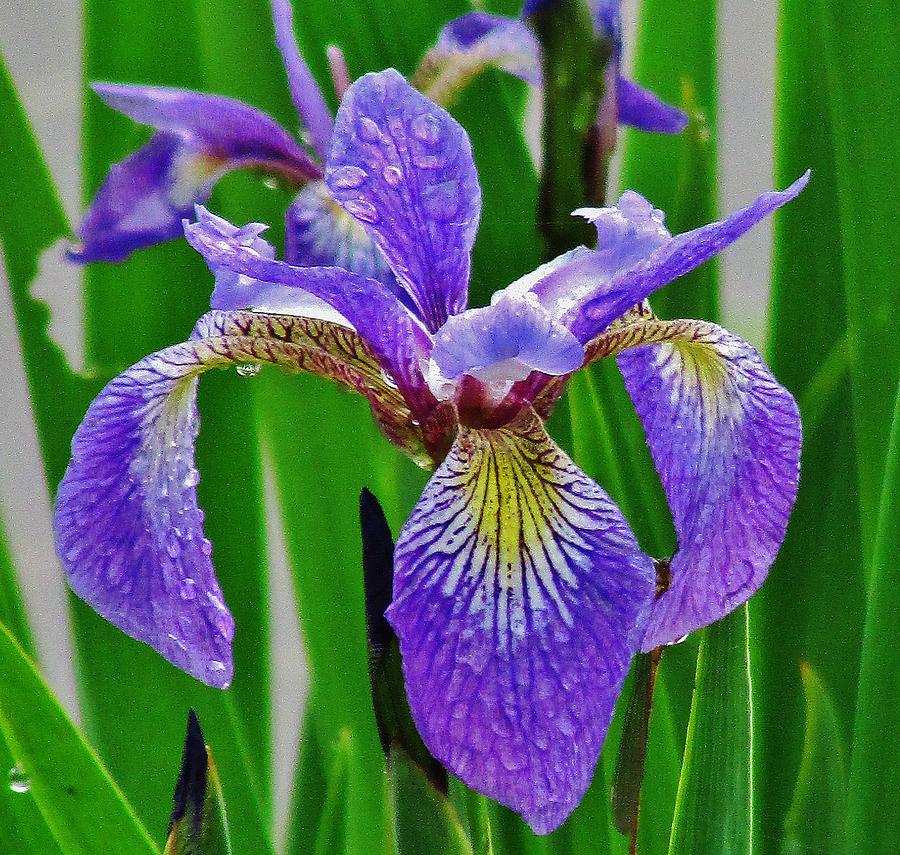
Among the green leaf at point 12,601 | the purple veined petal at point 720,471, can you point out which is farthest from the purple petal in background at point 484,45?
the green leaf at point 12,601

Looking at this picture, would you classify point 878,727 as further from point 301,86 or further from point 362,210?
point 301,86

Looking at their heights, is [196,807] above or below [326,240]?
below

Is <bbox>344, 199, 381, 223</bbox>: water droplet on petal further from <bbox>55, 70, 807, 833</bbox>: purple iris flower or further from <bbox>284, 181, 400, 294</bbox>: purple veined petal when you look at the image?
<bbox>284, 181, 400, 294</bbox>: purple veined petal

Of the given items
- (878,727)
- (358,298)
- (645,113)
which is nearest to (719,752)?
(878,727)

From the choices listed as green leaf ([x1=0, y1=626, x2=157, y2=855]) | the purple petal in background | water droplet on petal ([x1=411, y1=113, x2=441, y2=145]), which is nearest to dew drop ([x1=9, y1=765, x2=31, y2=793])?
green leaf ([x1=0, y1=626, x2=157, y2=855])

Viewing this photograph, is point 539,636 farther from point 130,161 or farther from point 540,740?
point 130,161

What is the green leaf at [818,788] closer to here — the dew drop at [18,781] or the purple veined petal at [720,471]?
the purple veined petal at [720,471]

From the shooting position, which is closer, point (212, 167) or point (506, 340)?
point (506, 340)

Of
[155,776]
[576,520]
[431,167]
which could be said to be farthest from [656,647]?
[155,776]
